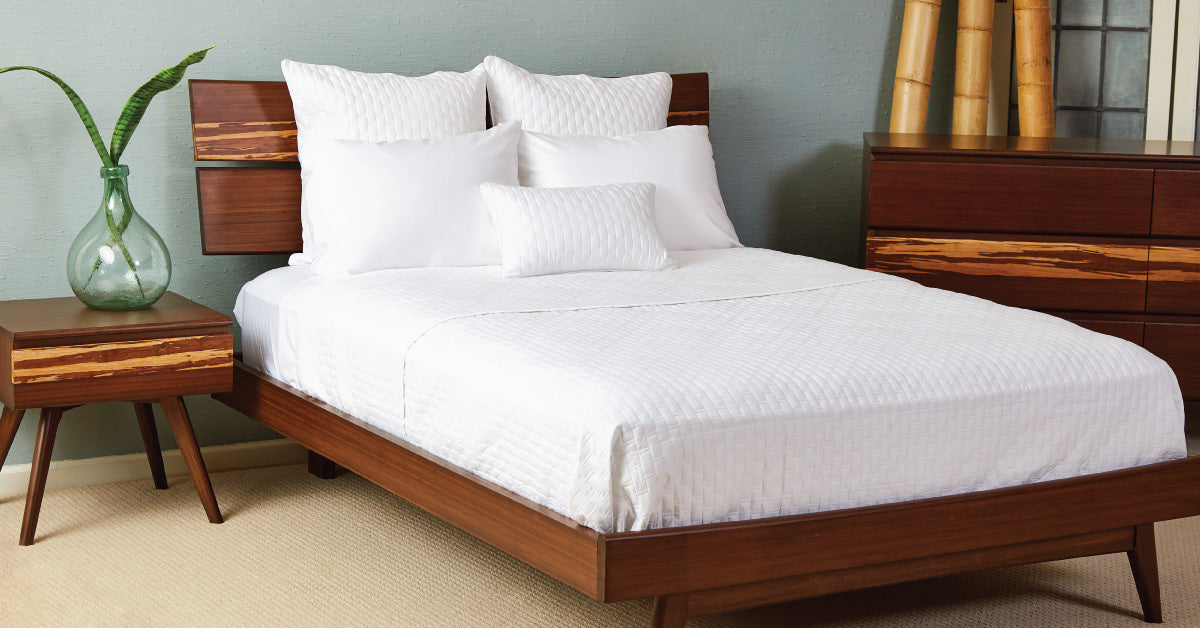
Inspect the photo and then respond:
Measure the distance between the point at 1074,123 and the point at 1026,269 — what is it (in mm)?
866

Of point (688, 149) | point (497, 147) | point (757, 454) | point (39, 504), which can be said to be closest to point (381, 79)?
point (497, 147)

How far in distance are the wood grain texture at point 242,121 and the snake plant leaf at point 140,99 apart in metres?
0.26

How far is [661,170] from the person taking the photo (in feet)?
10.4

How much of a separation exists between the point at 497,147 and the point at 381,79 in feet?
1.19

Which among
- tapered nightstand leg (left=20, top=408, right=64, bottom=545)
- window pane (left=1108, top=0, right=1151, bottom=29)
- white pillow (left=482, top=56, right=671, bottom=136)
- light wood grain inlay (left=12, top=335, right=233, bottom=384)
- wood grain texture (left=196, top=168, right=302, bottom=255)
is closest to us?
light wood grain inlay (left=12, top=335, right=233, bottom=384)

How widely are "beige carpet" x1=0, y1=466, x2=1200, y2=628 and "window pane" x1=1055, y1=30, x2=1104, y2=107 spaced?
1640 millimetres

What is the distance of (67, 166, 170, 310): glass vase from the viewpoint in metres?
2.74

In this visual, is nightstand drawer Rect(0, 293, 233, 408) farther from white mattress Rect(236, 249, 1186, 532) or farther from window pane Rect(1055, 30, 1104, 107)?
window pane Rect(1055, 30, 1104, 107)

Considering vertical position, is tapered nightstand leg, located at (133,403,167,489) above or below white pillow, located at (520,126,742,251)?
below

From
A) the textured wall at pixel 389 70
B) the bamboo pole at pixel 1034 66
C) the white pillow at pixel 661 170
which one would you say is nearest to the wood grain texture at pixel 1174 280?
the bamboo pole at pixel 1034 66

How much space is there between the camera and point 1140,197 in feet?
10.9

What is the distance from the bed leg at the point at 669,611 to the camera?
179 centimetres

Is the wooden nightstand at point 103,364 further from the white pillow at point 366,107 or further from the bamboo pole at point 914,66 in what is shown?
the bamboo pole at point 914,66

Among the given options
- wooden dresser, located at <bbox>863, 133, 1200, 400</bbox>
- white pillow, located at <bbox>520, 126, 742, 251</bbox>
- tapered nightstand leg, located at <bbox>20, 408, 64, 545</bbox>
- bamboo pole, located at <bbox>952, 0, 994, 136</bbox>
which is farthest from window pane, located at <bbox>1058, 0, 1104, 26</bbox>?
tapered nightstand leg, located at <bbox>20, 408, 64, 545</bbox>
